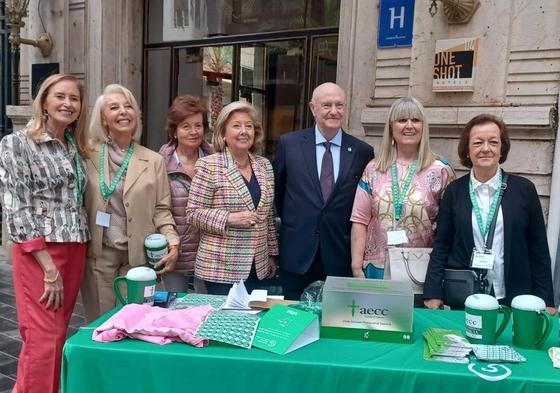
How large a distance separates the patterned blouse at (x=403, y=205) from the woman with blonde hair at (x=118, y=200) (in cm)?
111

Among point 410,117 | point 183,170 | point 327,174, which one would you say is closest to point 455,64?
point 410,117

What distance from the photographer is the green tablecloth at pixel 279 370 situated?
70.3 inches

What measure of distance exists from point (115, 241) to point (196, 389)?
4.17 feet

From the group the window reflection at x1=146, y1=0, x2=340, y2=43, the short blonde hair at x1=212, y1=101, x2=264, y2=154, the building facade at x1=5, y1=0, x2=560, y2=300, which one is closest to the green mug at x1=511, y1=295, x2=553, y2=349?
the short blonde hair at x1=212, y1=101, x2=264, y2=154

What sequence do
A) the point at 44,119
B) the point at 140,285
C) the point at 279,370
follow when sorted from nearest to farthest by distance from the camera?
the point at 279,370 → the point at 140,285 → the point at 44,119

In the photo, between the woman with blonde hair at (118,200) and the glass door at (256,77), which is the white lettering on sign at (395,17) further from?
the woman with blonde hair at (118,200)

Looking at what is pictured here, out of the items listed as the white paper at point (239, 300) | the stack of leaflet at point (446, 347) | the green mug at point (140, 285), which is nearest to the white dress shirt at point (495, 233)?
the stack of leaflet at point (446, 347)

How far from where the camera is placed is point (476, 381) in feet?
5.79

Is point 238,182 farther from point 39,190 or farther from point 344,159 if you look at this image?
point 39,190

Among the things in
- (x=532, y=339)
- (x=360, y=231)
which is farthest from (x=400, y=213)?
(x=532, y=339)

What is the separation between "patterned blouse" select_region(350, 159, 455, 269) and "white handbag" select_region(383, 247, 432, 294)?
0.34ft

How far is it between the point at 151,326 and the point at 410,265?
55.2 inches

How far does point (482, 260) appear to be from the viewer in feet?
8.23

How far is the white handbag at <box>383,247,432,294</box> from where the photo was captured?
2795mm
